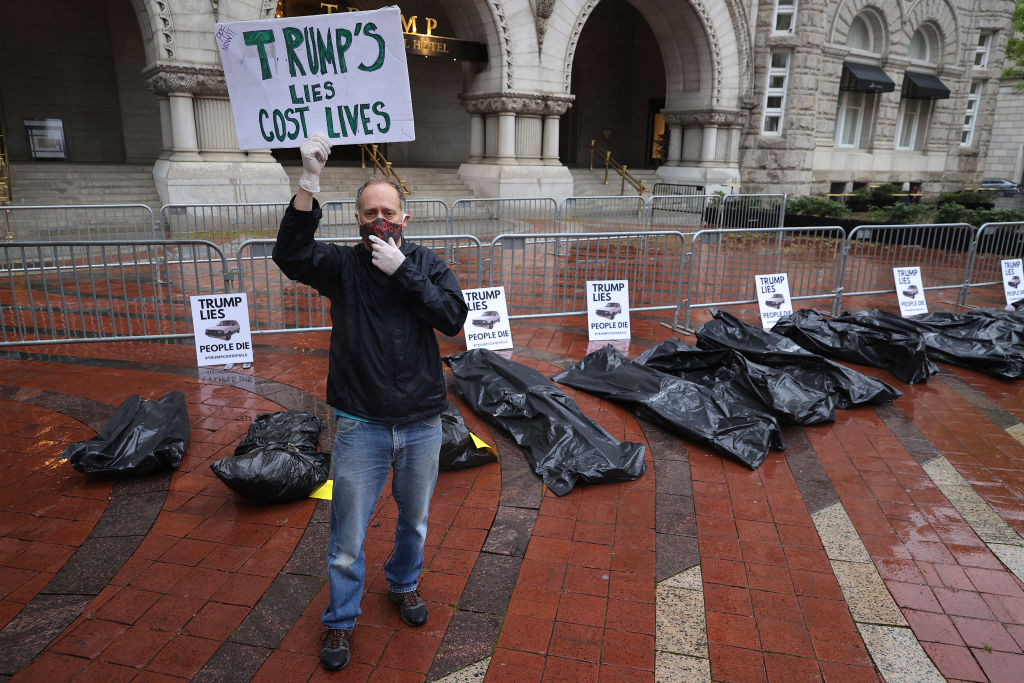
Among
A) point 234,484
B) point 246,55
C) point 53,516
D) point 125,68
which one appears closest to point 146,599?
point 234,484

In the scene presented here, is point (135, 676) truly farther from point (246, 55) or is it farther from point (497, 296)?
point (497, 296)

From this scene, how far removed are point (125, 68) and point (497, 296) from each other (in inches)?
687

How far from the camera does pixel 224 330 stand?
20.7 ft

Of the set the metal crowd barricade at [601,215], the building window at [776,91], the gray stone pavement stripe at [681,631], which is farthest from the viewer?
the building window at [776,91]

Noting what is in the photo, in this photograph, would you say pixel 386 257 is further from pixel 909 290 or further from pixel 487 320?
pixel 909 290

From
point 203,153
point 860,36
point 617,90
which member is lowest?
point 203,153

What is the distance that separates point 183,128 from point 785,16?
18.5 meters

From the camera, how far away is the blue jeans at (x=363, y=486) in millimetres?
2719

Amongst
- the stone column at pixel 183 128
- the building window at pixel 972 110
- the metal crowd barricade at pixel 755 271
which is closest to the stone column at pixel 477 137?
the stone column at pixel 183 128

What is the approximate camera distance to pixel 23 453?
449cm

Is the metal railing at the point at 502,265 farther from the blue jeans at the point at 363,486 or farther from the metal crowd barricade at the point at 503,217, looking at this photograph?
the blue jeans at the point at 363,486

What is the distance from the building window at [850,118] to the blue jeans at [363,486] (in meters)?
26.9

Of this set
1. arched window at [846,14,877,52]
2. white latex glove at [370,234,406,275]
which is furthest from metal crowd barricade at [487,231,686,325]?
arched window at [846,14,877,52]

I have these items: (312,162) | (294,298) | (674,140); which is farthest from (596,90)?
(312,162)
